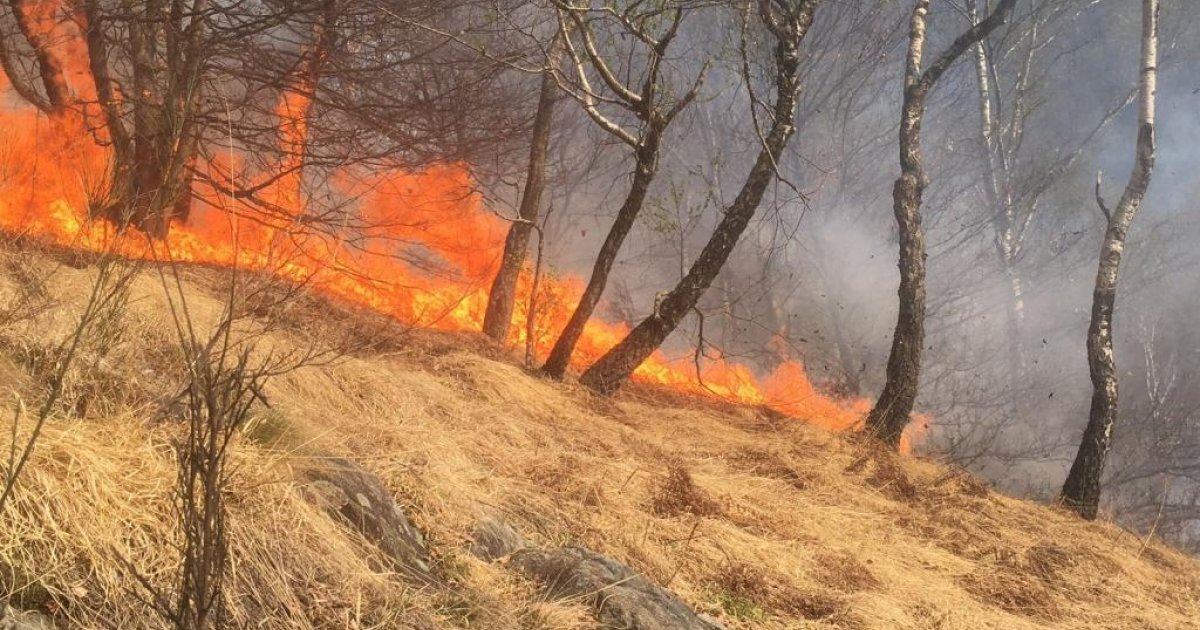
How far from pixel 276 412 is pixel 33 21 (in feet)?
26.9

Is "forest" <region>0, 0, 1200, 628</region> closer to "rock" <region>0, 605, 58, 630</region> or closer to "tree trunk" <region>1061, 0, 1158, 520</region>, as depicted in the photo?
"tree trunk" <region>1061, 0, 1158, 520</region>

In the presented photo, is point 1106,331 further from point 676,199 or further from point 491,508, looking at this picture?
point 491,508

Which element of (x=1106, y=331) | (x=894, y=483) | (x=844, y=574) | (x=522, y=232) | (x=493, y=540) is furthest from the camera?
(x=522, y=232)

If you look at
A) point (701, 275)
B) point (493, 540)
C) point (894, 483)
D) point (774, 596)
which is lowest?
point (493, 540)

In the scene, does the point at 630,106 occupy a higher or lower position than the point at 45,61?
higher

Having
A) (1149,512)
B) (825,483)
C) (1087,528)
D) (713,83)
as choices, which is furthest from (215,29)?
(713,83)

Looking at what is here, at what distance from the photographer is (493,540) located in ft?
12.4

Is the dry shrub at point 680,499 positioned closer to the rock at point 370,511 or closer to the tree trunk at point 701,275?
the rock at point 370,511

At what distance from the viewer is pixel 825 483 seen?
7.23m

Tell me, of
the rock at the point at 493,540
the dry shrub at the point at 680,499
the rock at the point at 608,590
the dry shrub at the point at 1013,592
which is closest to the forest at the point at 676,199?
the rock at the point at 493,540

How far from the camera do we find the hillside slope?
2.64 metres

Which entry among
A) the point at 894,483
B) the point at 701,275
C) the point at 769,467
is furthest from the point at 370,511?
the point at 701,275

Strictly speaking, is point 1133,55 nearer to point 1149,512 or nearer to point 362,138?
point 1149,512

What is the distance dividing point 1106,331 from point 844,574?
641 cm
